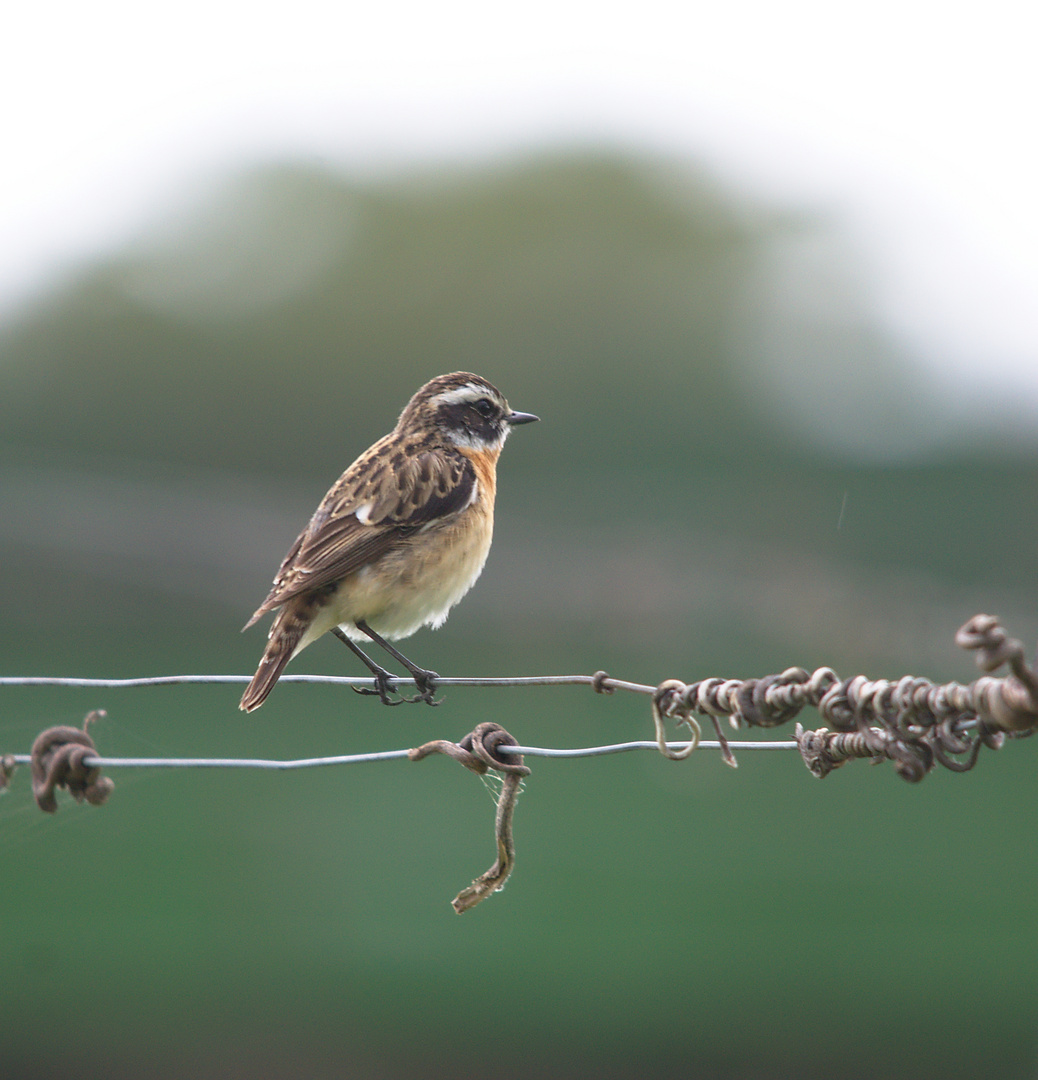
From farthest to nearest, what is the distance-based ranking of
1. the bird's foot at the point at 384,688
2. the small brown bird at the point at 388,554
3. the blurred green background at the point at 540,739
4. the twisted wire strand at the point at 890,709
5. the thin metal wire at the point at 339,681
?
the blurred green background at the point at 540,739, the small brown bird at the point at 388,554, the bird's foot at the point at 384,688, the thin metal wire at the point at 339,681, the twisted wire strand at the point at 890,709

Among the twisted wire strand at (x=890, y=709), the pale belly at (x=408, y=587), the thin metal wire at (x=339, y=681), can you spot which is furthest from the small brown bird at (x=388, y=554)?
the twisted wire strand at (x=890, y=709)

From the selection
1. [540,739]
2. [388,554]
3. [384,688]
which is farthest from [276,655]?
[540,739]

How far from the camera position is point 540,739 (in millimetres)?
21438

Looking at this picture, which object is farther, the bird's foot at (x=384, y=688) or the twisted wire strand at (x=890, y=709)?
the bird's foot at (x=384, y=688)

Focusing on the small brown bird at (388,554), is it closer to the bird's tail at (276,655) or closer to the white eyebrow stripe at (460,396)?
the bird's tail at (276,655)

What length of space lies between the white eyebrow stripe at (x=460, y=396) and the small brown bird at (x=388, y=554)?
14.9 inches

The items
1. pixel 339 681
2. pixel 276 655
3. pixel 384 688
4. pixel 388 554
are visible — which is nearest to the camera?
pixel 339 681

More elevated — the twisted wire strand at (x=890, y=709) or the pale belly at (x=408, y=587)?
the pale belly at (x=408, y=587)

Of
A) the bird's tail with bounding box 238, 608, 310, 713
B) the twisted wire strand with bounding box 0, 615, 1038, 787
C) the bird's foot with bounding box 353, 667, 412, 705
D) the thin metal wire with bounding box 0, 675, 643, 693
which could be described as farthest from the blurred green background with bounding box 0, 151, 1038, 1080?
the twisted wire strand with bounding box 0, 615, 1038, 787

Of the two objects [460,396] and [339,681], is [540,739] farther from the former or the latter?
[339,681]

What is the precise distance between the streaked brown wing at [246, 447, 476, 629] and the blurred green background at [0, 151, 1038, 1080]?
1.50m

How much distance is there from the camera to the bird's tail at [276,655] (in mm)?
4992

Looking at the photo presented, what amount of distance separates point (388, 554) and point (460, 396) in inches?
52.4

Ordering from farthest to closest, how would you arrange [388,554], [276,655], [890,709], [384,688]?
[388,554] < [384,688] < [276,655] < [890,709]
